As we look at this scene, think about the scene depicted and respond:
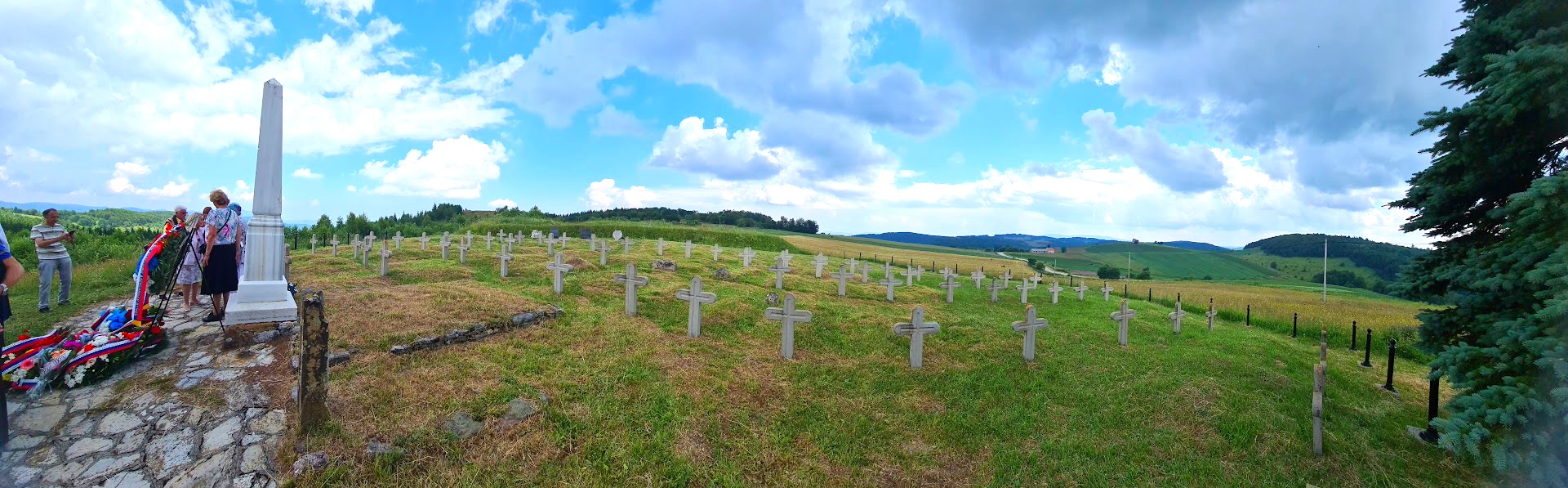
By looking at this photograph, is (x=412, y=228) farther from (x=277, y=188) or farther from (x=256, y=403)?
(x=256, y=403)

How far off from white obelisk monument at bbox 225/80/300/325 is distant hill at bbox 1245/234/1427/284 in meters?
56.7

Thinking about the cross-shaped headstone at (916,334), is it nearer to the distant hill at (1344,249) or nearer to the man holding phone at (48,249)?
the man holding phone at (48,249)

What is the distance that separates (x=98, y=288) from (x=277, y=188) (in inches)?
338

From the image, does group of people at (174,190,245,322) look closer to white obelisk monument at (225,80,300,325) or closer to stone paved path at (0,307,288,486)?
white obelisk monument at (225,80,300,325)

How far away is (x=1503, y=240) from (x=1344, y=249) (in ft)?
272

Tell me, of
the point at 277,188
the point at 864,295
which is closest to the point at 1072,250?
the point at 864,295

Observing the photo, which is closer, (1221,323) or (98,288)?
(98,288)

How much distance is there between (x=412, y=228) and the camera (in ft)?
129

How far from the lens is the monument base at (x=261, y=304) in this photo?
7898 millimetres

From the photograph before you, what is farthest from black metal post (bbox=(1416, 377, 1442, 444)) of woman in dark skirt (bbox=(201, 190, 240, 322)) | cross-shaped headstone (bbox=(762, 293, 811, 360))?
woman in dark skirt (bbox=(201, 190, 240, 322))

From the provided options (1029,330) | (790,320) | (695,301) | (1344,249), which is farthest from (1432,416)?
(1344,249)

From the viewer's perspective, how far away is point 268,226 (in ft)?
29.1

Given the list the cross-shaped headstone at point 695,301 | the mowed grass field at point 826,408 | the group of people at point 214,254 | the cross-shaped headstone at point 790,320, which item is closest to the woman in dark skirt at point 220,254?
the group of people at point 214,254

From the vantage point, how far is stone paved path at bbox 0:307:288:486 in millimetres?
4535
